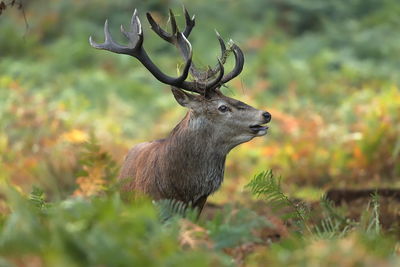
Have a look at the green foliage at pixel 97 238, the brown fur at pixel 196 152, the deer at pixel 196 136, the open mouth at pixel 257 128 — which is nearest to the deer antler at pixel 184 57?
the deer at pixel 196 136

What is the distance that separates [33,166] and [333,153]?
485 centimetres

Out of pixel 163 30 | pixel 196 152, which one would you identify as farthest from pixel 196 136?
pixel 163 30

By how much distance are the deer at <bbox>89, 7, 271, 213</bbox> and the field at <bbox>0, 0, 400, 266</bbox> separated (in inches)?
16.7

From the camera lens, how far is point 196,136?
22.8 ft

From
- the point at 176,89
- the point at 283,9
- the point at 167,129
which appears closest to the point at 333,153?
the point at 167,129

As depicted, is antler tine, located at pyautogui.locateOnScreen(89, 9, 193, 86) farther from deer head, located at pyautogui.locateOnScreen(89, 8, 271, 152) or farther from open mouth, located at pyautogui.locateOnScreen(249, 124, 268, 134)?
open mouth, located at pyautogui.locateOnScreen(249, 124, 268, 134)

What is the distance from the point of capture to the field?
3.64 metres

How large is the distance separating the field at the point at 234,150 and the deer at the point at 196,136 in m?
0.42

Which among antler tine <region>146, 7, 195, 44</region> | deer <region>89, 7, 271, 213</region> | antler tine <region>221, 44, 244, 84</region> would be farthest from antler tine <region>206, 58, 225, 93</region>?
antler tine <region>146, 7, 195, 44</region>

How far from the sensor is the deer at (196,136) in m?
6.82

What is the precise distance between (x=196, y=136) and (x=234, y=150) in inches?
265

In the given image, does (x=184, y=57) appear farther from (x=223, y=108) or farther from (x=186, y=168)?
(x=186, y=168)

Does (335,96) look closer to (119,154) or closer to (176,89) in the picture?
(119,154)

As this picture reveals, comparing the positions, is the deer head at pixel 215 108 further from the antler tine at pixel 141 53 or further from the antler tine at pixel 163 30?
the antler tine at pixel 163 30
